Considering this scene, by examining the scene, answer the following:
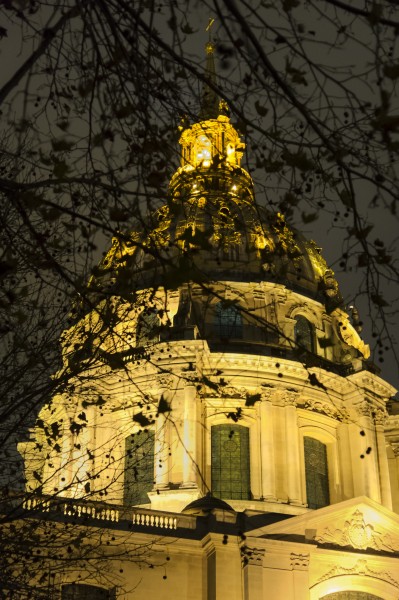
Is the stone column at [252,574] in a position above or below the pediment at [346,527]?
below

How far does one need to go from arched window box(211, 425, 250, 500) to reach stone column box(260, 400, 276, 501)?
832mm

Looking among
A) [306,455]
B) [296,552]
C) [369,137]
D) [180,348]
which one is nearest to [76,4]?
[369,137]

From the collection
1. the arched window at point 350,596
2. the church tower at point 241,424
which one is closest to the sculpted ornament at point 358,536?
the church tower at point 241,424

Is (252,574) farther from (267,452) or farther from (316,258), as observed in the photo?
(316,258)

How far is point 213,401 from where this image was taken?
1812 inches

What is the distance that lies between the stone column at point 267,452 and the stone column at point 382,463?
604cm

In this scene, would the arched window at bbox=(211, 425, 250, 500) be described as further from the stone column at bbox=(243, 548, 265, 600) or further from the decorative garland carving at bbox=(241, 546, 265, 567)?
the stone column at bbox=(243, 548, 265, 600)

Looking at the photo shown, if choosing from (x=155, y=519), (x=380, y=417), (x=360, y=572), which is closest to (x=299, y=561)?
(x=360, y=572)

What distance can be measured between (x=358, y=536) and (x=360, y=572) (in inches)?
55.7

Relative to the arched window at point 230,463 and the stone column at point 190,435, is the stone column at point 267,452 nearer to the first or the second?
the arched window at point 230,463

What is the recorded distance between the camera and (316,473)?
47781mm

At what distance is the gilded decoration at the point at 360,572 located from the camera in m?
36.7

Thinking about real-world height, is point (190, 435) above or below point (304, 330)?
below

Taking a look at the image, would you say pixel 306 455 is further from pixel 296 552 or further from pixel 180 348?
pixel 296 552
